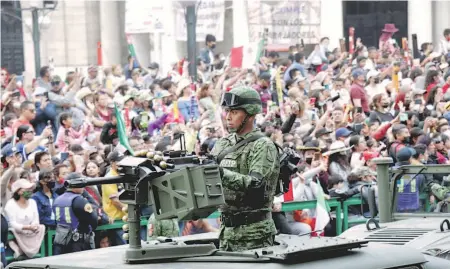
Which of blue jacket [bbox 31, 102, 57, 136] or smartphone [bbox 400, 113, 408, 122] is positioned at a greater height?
blue jacket [bbox 31, 102, 57, 136]

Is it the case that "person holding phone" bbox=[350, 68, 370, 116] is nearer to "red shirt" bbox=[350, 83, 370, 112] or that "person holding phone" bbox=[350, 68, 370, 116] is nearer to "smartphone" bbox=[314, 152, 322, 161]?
"red shirt" bbox=[350, 83, 370, 112]

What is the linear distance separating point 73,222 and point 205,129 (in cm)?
442

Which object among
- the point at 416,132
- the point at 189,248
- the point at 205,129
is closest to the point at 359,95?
the point at 416,132

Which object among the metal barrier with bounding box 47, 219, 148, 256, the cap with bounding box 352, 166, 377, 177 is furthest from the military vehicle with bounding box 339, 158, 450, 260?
the cap with bounding box 352, 166, 377, 177

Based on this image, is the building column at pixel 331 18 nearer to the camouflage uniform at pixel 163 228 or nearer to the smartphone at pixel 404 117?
the smartphone at pixel 404 117

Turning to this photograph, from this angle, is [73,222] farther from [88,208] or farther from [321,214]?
[321,214]

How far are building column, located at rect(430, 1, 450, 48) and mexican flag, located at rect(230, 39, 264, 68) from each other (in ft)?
58.1

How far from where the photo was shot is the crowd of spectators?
41.8 feet

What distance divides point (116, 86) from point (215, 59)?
17.8ft

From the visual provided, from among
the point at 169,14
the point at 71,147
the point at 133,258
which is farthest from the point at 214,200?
the point at 169,14

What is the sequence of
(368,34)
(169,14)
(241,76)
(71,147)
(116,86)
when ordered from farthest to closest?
(368,34) → (169,14) → (116,86) → (241,76) → (71,147)

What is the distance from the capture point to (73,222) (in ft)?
40.1

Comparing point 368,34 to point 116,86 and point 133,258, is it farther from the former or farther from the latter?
point 133,258

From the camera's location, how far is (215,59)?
94.5ft
